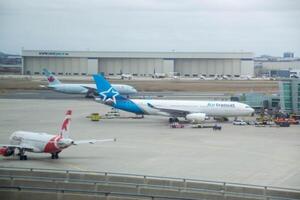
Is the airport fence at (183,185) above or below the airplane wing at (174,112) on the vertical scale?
below

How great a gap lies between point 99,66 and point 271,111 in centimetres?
8681

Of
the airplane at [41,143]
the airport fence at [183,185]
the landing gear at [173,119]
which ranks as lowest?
the airport fence at [183,185]

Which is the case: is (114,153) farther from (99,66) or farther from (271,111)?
(99,66)

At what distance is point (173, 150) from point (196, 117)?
1597 cm

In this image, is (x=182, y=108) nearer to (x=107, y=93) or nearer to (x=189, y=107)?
(x=189, y=107)

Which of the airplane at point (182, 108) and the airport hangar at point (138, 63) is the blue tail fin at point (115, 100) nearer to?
the airplane at point (182, 108)

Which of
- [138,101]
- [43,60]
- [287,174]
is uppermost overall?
[43,60]

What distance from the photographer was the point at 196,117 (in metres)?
53.2

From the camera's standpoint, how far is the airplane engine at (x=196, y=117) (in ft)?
174

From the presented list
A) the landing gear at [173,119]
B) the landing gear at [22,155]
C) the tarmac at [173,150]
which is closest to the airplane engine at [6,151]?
the tarmac at [173,150]

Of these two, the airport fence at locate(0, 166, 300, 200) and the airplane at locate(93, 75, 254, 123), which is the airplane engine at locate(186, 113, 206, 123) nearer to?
the airplane at locate(93, 75, 254, 123)

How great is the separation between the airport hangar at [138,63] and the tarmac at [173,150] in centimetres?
7359

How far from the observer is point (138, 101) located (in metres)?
55.6

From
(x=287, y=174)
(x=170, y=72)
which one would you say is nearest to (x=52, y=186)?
(x=287, y=174)
